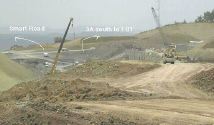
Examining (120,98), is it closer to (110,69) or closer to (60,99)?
(60,99)

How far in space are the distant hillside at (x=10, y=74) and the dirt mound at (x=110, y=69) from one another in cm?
641

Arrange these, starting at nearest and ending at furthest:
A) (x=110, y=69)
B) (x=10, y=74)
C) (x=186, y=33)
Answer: (x=110, y=69)
(x=10, y=74)
(x=186, y=33)

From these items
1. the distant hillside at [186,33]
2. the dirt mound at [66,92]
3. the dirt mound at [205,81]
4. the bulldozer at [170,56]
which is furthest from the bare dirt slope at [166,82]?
the distant hillside at [186,33]

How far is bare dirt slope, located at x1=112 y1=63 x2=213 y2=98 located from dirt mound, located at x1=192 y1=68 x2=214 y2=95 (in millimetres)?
731

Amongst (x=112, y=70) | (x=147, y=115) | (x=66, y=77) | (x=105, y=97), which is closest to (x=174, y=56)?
(x=112, y=70)

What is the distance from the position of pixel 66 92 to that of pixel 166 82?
9.04 m

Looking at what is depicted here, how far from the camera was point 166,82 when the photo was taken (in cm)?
4422

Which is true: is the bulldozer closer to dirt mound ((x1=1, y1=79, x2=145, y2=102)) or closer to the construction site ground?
the construction site ground

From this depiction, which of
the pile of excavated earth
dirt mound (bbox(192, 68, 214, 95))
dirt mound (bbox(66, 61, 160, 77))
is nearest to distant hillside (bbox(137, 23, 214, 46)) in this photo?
dirt mound (bbox(66, 61, 160, 77))

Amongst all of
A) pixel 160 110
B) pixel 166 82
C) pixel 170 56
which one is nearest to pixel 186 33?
pixel 170 56

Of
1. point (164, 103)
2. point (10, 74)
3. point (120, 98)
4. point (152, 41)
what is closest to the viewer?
point (164, 103)

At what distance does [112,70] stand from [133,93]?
14.1 m

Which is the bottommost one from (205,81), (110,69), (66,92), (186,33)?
(66,92)

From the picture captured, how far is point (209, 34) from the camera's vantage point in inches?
4870
